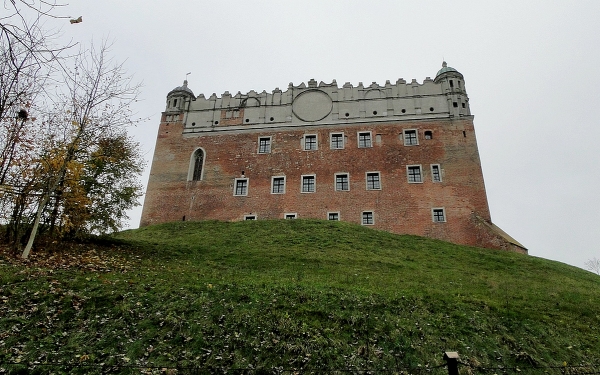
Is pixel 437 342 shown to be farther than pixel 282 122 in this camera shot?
No

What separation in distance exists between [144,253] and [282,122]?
17.5m

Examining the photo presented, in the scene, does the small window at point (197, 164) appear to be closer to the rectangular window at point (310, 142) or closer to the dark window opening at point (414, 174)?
the rectangular window at point (310, 142)

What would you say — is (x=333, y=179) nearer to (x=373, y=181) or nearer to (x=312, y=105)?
(x=373, y=181)

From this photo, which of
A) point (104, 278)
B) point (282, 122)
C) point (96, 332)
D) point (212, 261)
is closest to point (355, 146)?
point (282, 122)

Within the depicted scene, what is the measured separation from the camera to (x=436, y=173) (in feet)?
89.8

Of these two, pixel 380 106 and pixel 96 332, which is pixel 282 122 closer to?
pixel 380 106

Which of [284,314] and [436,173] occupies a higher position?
[436,173]

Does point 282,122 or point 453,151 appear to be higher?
point 282,122

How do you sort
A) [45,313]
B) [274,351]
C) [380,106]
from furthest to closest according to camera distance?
[380,106] < [45,313] < [274,351]

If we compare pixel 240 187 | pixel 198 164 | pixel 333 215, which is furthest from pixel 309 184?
pixel 198 164

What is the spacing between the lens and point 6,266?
11648 millimetres

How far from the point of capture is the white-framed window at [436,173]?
27148mm

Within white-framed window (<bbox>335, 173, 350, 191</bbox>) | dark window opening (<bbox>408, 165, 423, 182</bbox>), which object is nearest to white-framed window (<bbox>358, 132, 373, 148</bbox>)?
white-framed window (<bbox>335, 173, 350, 191</bbox>)

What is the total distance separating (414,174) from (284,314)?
1986 centimetres
